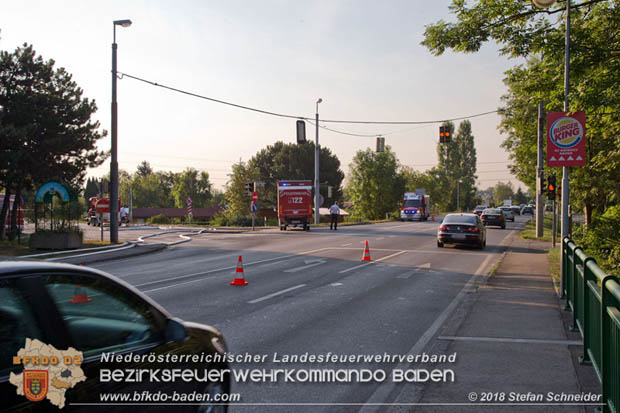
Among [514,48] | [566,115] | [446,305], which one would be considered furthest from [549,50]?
[446,305]

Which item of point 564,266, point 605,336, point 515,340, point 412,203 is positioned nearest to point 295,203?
point 564,266

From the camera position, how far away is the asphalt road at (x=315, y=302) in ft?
16.5

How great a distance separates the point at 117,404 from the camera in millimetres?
2680

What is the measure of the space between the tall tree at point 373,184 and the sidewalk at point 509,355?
223 ft

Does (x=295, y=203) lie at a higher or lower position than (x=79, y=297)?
higher

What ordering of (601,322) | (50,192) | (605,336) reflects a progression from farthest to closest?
(50,192) < (601,322) < (605,336)

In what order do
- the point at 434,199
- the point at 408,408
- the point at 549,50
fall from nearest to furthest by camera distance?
the point at 408,408
the point at 549,50
the point at 434,199

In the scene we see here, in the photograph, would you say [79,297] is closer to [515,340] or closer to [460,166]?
[515,340]

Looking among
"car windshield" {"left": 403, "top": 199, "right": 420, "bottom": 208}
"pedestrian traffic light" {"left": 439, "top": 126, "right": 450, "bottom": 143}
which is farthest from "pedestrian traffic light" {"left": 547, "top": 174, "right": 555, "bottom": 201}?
"car windshield" {"left": 403, "top": 199, "right": 420, "bottom": 208}

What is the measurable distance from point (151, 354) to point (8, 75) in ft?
81.7

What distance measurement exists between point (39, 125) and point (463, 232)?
63.1ft

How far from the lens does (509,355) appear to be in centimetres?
593

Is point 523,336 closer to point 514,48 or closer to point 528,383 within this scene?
point 528,383

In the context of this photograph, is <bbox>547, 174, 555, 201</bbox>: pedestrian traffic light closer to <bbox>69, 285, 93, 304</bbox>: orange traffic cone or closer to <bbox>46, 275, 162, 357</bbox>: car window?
<bbox>46, 275, 162, 357</bbox>: car window
